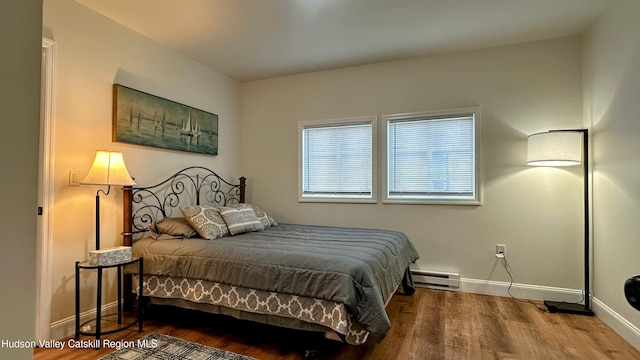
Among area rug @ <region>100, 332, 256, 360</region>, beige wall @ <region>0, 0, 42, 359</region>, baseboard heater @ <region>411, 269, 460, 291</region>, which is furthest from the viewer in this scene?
baseboard heater @ <region>411, 269, 460, 291</region>

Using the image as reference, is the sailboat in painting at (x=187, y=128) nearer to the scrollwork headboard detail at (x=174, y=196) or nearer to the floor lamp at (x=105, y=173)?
the scrollwork headboard detail at (x=174, y=196)

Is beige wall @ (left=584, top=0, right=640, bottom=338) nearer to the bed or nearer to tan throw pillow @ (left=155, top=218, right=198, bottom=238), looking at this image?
the bed

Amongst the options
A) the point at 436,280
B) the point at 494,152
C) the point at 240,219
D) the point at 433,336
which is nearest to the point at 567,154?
the point at 494,152

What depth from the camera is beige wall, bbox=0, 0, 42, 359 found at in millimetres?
673

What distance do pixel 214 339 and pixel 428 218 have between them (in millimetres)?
2464

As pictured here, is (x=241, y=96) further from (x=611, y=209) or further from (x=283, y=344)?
(x=611, y=209)

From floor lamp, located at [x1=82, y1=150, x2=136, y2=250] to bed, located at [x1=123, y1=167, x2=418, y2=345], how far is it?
1.06ft

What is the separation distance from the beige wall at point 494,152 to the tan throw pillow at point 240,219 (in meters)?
0.89

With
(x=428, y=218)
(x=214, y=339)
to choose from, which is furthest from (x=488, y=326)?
(x=214, y=339)

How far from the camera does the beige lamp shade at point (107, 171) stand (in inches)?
96.3

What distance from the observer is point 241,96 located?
180 inches

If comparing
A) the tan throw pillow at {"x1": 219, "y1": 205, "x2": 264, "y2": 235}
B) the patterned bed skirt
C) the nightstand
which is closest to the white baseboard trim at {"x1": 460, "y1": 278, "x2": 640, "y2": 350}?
the patterned bed skirt

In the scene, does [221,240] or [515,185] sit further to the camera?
[515,185]

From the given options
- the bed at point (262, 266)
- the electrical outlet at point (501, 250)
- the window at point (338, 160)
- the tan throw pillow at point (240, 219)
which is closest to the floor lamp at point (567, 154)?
the electrical outlet at point (501, 250)
